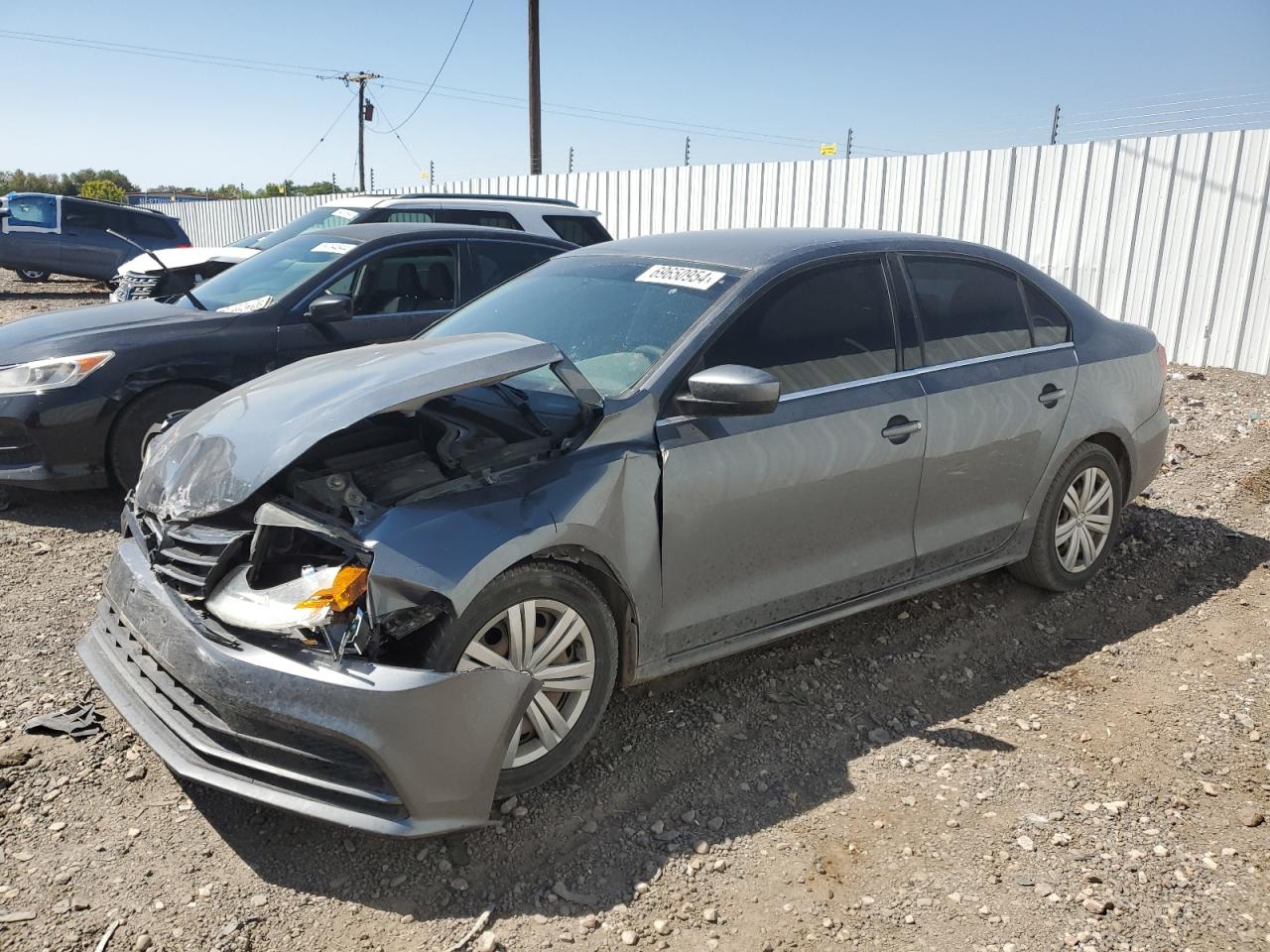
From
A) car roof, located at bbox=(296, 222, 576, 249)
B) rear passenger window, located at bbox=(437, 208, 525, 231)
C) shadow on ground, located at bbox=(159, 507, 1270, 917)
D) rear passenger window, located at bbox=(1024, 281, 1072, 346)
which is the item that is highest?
rear passenger window, located at bbox=(437, 208, 525, 231)

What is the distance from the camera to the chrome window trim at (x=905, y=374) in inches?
143

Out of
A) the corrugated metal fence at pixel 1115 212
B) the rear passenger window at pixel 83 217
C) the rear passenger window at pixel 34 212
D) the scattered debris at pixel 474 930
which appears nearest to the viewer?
the scattered debris at pixel 474 930

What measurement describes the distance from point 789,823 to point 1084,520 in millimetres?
2601

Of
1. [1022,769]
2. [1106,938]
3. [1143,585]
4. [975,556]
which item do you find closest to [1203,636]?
[1143,585]

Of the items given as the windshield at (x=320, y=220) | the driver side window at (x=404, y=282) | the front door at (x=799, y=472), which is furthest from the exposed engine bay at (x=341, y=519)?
the windshield at (x=320, y=220)

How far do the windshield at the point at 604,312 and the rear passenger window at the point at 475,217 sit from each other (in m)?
6.23

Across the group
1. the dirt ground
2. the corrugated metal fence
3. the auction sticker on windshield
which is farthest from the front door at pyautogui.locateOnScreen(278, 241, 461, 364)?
the corrugated metal fence

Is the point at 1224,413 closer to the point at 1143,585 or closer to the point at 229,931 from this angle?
the point at 1143,585

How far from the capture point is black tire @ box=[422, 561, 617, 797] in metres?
2.75

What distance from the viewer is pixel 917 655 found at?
13.7 ft

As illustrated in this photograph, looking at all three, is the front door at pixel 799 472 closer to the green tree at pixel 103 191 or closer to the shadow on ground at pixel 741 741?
the shadow on ground at pixel 741 741

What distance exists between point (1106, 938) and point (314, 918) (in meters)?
2.10

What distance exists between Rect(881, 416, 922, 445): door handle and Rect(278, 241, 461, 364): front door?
132 inches

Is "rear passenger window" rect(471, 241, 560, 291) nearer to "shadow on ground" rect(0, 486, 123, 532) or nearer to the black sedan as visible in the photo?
the black sedan
